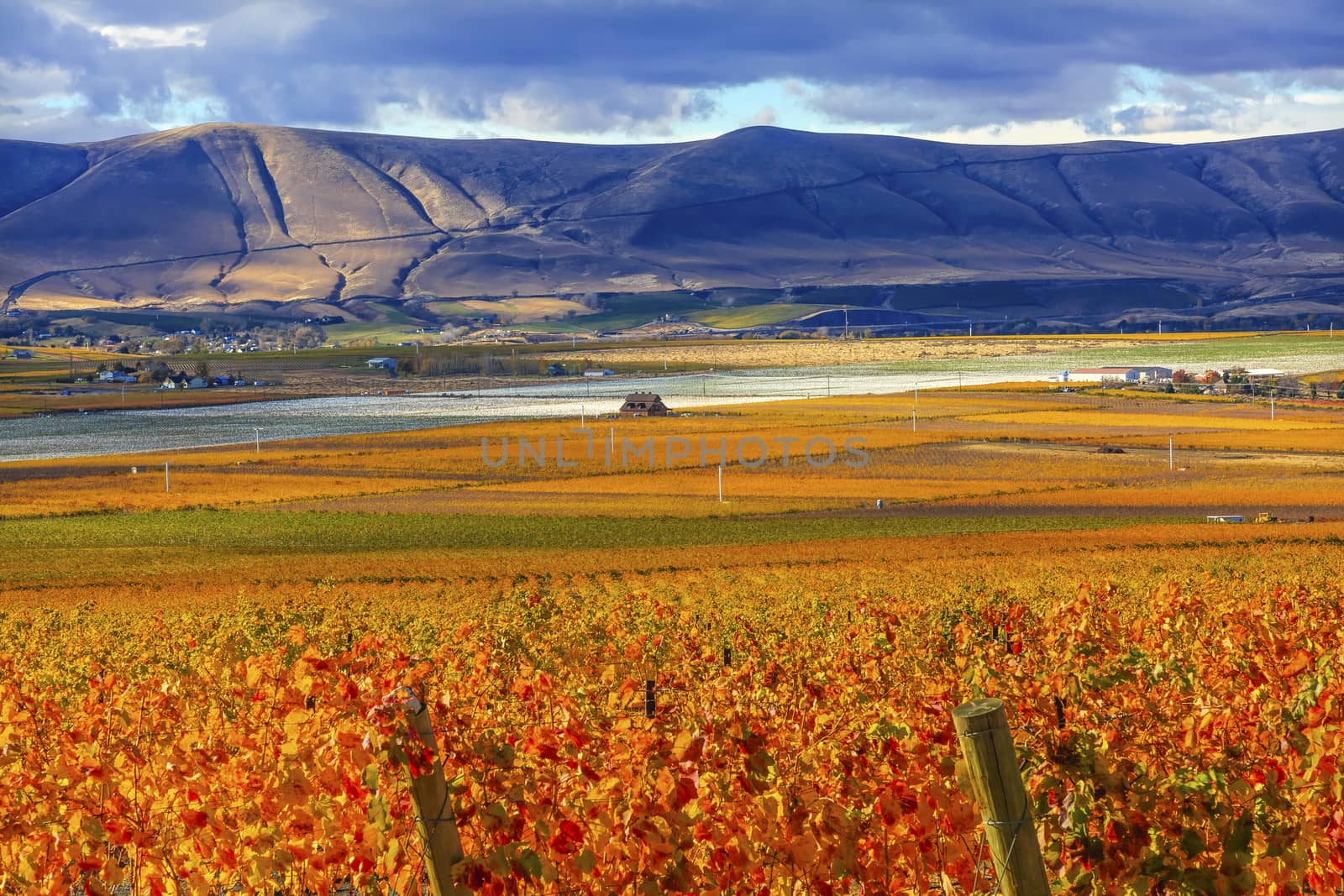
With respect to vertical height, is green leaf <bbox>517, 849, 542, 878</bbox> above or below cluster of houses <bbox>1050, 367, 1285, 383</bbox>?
above

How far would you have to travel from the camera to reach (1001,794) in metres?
5.51

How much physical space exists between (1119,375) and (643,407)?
6220 cm

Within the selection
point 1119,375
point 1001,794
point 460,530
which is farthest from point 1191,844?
point 1119,375

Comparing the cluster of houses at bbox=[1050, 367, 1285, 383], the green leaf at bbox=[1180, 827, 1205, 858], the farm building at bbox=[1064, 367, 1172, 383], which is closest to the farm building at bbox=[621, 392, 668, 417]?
the cluster of houses at bbox=[1050, 367, 1285, 383]

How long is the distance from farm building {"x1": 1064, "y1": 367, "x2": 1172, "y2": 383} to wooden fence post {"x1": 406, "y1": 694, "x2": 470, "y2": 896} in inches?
6089

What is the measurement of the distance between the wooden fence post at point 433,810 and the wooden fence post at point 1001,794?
199cm

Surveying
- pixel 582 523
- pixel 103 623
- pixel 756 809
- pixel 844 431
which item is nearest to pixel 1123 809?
pixel 756 809

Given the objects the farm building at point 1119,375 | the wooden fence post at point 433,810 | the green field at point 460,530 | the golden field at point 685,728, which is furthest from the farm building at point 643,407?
the wooden fence post at point 433,810

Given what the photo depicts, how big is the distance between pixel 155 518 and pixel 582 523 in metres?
19.3

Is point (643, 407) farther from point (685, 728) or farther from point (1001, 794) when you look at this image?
point (1001, 794)

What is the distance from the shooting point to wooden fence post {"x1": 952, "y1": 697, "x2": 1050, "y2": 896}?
17.7 feet

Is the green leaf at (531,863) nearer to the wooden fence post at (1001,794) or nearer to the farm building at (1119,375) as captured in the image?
the wooden fence post at (1001,794)

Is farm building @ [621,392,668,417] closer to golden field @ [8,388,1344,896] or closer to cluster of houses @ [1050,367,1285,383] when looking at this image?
cluster of houses @ [1050,367,1285,383]

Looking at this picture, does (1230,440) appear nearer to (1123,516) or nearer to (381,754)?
(1123,516)
